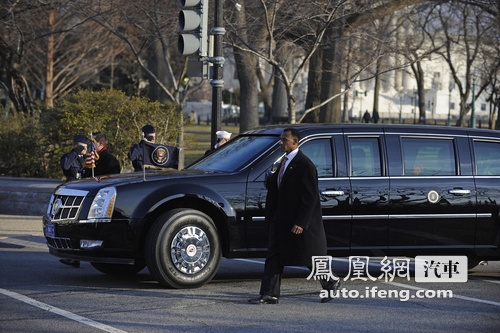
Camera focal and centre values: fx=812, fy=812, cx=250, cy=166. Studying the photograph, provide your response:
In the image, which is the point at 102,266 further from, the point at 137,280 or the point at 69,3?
the point at 69,3

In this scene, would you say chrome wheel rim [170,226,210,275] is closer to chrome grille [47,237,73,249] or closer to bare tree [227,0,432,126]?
chrome grille [47,237,73,249]

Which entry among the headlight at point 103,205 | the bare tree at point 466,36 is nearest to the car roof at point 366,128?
the headlight at point 103,205

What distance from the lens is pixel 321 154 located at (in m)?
9.21

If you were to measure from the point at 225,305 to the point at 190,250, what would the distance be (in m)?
0.93

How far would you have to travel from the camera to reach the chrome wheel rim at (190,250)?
8.56 m

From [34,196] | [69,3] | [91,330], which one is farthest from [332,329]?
[69,3]

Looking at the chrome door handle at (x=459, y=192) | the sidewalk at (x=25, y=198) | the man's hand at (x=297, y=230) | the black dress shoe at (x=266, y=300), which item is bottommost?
the black dress shoe at (x=266, y=300)

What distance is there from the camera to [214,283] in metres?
9.33

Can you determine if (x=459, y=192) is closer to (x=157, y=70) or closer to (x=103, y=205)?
(x=103, y=205)

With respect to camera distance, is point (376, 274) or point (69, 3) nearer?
point (376, 274)

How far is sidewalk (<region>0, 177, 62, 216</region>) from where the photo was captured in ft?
53.4

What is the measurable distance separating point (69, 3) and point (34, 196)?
515 cm

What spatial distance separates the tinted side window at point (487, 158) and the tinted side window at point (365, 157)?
1.34m

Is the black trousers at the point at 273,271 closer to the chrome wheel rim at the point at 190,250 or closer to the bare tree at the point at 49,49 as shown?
the chrome wheel rim at the point at 190,250
